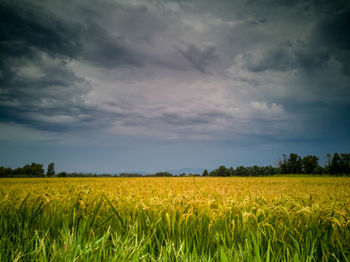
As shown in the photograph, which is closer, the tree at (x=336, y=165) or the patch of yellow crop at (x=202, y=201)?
the patch of yellow crop at (x=202, y=201)

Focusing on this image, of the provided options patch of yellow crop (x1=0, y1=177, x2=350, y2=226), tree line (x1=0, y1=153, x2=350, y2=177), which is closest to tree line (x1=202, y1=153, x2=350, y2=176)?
tree line (x1=0, y1=153, x2=350, y2=177)

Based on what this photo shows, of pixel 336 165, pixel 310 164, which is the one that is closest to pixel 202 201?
pixel 336 165

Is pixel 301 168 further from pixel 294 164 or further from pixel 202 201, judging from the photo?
pixel 202 201

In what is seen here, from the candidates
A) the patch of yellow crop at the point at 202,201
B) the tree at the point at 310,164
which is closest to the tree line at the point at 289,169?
the tree at the point at 310,164

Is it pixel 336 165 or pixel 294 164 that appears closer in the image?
pixel 336 165

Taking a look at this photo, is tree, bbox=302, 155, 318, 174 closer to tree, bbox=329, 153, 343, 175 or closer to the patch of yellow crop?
tree, bbox=329, 153, 343, 175

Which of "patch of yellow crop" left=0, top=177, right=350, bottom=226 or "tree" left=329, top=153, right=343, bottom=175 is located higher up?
"patch of yellow crop" left=0, top=177, right=350, bottom=226

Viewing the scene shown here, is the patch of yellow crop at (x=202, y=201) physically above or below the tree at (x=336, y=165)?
above

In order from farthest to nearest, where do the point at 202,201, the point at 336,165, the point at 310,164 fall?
1. the point at 310,164
2. the point at 336,165
3. the point at 202,201

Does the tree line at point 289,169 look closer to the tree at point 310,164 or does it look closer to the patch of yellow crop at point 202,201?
the tree at point 310,164

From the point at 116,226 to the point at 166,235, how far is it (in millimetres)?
653

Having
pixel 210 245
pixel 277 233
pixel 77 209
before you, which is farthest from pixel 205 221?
pixel 77 209

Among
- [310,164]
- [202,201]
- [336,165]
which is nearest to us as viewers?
[202,201]

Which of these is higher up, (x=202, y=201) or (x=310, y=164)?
(x=202, y=201)
